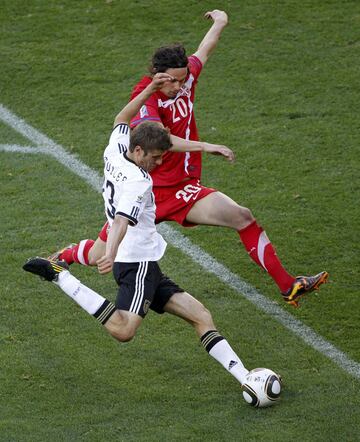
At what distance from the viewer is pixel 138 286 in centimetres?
691

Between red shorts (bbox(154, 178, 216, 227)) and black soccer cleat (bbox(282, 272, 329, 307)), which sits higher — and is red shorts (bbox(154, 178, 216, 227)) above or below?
above

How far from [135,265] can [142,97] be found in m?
1.17

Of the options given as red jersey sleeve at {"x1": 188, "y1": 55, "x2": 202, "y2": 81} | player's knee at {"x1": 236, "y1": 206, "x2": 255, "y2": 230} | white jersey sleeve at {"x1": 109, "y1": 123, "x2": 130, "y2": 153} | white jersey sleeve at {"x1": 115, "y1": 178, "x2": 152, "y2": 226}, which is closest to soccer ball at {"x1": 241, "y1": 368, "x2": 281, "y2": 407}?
white jersey sleeve at {"x1": 115, "y1": 178, "x2": 152, "y2": 226}

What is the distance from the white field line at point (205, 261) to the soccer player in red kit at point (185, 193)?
0.88ft

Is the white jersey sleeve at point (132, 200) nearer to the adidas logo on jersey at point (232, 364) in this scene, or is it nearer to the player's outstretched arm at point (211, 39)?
the adidas logo on jersey at point (232, 364)

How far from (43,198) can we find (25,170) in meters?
0.65

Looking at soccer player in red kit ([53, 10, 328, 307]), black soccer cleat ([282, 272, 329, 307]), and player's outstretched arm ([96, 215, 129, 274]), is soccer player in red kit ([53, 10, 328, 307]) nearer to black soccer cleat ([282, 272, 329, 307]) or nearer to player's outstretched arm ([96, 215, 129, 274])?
black soccer cleat ([282, 272, 329, 307])

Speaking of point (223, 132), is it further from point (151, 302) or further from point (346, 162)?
point (151, 302)

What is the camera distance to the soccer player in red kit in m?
7.72

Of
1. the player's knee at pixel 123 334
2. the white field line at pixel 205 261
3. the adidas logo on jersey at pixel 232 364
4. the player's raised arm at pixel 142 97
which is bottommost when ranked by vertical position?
the white field line at pixel 205 261

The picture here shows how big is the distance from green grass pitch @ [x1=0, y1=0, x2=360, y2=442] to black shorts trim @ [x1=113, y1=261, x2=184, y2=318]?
0.54 meters

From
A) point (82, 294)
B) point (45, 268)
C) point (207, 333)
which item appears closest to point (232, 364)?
point (207, 333)

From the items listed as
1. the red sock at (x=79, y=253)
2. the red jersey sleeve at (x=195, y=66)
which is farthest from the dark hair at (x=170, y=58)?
the red sock at (x=79, y=253)

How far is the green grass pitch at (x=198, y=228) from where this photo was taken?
6.75 metres
